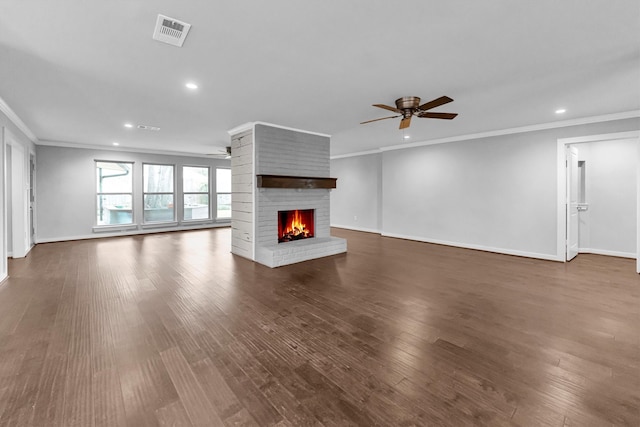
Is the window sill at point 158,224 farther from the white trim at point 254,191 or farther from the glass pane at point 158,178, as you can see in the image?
the white trim at point 254,191

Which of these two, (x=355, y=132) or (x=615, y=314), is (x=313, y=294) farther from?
(x=355, y=132)

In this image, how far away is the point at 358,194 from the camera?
9.62 metres

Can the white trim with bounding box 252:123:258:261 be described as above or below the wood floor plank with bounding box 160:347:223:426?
above

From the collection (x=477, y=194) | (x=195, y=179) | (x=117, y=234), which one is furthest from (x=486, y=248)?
(x=117, y=234)

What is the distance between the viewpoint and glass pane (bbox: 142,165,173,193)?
29.7ft

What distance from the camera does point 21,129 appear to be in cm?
573

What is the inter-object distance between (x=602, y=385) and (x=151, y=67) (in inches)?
188

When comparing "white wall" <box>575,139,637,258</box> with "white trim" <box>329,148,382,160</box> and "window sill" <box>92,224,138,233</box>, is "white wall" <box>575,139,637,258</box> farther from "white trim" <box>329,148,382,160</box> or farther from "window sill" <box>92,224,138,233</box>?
"window sill" <box>92,224,138,233</box>

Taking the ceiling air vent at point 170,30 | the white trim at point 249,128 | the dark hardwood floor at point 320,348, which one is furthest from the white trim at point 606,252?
the ceiling air vent at point 170,30

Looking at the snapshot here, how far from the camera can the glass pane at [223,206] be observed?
10633 millimetres

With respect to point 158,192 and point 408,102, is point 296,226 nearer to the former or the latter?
point 408,102

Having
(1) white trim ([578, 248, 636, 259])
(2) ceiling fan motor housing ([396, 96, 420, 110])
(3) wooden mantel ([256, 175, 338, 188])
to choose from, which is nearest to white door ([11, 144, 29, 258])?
(3) wooden mantel ([256, 175, 338, 188])

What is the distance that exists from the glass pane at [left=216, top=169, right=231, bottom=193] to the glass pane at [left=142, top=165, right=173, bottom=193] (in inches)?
62.3

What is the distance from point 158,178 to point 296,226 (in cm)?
578
